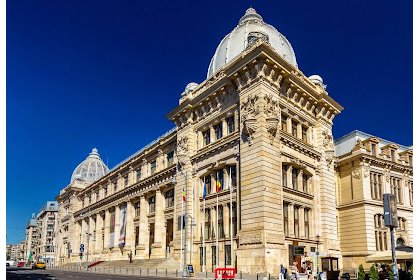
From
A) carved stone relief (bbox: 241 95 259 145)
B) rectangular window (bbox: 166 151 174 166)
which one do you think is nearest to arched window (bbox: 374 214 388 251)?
carved stone relief (bbox: 241 95 259 145)

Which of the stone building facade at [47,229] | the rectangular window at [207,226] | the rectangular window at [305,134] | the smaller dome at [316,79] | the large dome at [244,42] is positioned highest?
the large dome at [244,42]

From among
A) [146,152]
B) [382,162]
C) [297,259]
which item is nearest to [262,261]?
[297,259]

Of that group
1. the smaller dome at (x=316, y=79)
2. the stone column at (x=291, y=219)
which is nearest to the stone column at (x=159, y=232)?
the stone column at (x=291, y=219)

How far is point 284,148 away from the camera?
43344mm

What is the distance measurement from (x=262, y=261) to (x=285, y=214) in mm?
7749

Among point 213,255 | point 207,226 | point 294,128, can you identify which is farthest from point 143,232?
point 294,128

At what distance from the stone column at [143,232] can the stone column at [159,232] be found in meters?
3.70

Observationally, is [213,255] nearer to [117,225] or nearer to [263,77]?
[263,77]

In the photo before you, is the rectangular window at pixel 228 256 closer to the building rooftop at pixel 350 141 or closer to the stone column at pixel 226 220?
the stone column at pixel 226 220

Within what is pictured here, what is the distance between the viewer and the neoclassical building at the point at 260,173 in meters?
39.5

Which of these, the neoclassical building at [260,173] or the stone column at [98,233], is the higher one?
the neoclassical building at [260,173]

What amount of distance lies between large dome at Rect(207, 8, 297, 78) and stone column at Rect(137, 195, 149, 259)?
924 inches

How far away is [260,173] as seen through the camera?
38469mm

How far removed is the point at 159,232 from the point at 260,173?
2600cm
